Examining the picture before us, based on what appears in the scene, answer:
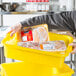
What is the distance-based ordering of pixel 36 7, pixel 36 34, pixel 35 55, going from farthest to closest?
pixel 36 7, pixel 36 34, pixel 35 55

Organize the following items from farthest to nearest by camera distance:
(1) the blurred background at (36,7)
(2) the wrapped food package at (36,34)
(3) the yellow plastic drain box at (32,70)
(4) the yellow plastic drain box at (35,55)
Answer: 1. (1) the blurred background at (36,7)
2. (3) the yellow plastic drain box at (32,70)
3. (2) the wrapped food package at (36,34)
4. (4) the yellow plastic drain box at (35,55)

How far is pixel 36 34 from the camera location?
166 centimetres

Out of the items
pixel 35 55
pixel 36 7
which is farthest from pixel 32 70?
pixel 36 7

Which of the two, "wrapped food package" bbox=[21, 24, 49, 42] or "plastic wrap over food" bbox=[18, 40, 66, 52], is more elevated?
"wrapped food package" bbox=[21, 24, 49, 42]

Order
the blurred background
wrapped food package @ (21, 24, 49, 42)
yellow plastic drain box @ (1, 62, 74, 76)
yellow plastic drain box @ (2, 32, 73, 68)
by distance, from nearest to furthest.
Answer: yellow plastic drain box @ (2, 32, 73, 68) → wrapped food package @ (21, 24, 49, 42) → yellow plastic drain box @ (1, 62, 74, 76) → the blurred background

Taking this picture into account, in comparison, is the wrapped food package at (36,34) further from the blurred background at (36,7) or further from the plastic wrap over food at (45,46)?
the blurred background at (36,7)

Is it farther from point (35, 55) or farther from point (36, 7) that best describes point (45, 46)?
point (36, 7)

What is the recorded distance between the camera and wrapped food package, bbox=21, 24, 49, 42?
1.65m

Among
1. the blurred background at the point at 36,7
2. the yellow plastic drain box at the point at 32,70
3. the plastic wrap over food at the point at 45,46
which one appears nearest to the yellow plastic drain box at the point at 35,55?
the plastic wrap over food at the point at 45,46

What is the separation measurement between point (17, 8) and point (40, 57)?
7.23ft

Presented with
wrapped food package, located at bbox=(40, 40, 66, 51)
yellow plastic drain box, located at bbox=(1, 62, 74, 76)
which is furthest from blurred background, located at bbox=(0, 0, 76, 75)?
wrapped food package, located at bbox=(40, 40, 66, 51)

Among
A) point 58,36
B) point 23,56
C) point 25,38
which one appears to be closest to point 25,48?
point 23,56

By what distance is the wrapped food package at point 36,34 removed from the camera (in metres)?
1.65

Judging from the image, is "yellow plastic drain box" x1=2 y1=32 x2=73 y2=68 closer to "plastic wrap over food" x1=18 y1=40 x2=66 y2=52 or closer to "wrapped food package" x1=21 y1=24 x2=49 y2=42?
"plastic wrap over food" x1=18 y1=40 x2=66 y2=52
